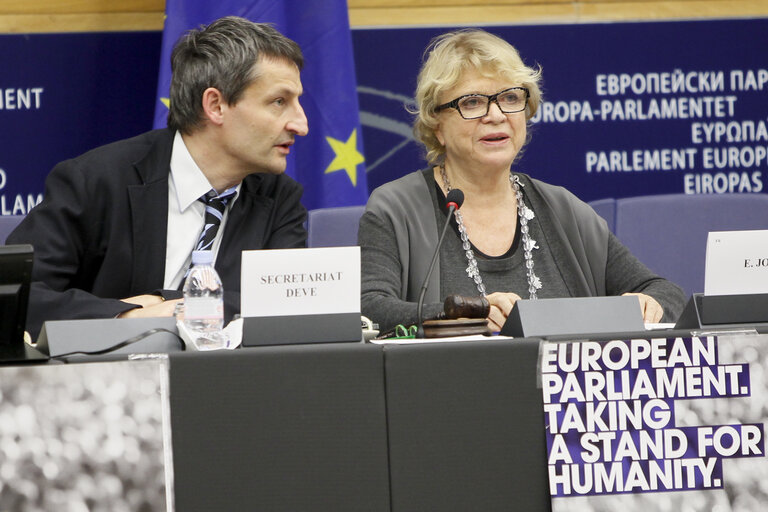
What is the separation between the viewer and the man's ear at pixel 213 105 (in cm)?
227

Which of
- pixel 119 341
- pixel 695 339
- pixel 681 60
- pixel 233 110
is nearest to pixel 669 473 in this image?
pixel 695 339

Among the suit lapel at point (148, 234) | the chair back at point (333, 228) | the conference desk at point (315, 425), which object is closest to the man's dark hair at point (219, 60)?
the suit lapel at point (148, 234)

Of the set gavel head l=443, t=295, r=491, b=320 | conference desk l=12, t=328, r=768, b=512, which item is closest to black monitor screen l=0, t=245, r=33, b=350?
conference desk l=12, t=328, r=768, b=512

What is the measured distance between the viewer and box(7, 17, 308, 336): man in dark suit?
2.15 m

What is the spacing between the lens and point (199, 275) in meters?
1.77

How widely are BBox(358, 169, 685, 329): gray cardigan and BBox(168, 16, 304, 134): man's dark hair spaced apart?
0.42 m

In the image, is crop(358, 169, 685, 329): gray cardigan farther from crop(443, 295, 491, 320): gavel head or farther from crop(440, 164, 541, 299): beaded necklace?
crop(443, 295, 491, 320): gavel head

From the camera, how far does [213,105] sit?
90.1 inches

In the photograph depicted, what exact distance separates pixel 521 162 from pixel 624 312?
2.05 meters

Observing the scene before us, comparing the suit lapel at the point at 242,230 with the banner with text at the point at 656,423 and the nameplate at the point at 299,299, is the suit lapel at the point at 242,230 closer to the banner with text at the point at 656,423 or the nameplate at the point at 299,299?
the nameplate at the point at 299,299

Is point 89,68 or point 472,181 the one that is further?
point 89,68

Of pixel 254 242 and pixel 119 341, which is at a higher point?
pixel 254 242

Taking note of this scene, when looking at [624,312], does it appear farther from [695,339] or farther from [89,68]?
[89,68]

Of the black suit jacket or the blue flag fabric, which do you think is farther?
the blue flag fabric
